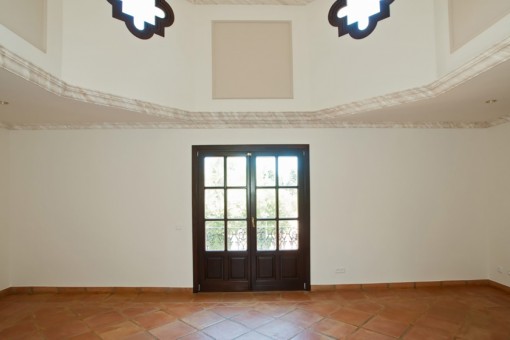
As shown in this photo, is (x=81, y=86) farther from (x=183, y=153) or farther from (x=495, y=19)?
(x=495, y=19)

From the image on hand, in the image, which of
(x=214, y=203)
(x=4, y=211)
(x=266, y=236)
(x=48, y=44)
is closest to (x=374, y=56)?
(x=266, y=236)

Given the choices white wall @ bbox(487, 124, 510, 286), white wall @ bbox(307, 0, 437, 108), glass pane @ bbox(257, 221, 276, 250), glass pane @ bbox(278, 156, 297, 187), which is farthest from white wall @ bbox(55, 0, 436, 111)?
white wall @ bbox(487, 124, 510, 286)

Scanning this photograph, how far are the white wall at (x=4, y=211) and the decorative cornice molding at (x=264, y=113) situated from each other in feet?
1.20

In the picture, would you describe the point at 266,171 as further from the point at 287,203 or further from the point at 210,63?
the point at 210,63

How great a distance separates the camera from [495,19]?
8.95ft

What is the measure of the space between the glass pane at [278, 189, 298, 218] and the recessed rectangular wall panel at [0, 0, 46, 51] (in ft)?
12.8

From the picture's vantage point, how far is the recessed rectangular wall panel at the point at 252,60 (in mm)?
4738

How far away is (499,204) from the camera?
4.94 metres

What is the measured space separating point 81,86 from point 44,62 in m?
0.48

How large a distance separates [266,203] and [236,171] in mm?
Result: 791

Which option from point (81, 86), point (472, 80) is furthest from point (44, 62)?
point (472, 80)

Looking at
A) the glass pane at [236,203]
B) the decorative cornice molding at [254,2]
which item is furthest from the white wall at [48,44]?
the glass pane at [236,203]

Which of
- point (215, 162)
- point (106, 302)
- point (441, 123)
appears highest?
point (441, 123)

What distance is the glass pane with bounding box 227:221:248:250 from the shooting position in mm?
5004
